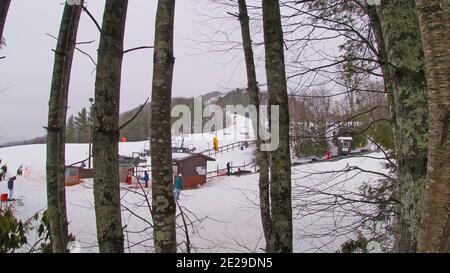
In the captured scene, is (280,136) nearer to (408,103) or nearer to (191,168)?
(408,103)

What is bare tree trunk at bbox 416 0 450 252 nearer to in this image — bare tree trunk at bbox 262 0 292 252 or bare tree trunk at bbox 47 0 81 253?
bare tree trunk at bbox 262 0 292 252

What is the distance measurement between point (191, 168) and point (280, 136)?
21.4m

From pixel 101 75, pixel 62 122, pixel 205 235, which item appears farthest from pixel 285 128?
pixel 205 235

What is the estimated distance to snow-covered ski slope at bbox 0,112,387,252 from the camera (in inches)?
224

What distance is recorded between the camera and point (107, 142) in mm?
2635

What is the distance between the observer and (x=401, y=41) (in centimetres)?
246

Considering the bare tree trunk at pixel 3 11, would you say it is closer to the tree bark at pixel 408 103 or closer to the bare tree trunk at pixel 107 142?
the bare tree trunk at pixel 107 142

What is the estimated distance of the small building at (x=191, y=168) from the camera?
24.3m

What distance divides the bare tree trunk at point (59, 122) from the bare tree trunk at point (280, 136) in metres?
2.18

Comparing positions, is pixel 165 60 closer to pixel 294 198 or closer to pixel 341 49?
pixel 294 198

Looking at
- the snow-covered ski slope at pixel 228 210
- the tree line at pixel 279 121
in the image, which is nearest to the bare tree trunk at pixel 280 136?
the tree line at pixel 279 121

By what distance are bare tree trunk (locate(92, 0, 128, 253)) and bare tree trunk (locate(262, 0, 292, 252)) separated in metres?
1.79

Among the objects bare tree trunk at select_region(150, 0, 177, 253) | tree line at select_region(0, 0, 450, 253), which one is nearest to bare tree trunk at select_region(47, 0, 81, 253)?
tree line at select_region(0, 0, 450, 253)
